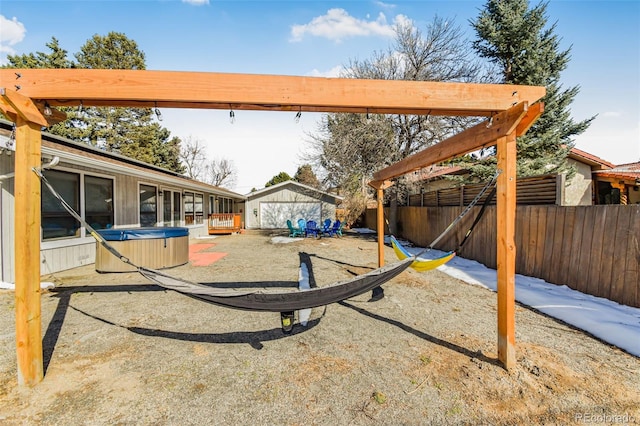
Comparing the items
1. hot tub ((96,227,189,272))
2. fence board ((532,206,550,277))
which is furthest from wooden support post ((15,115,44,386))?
fence board ((532,206,550,277))

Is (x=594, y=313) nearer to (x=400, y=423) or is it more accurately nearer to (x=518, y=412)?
(x=518, y=412)

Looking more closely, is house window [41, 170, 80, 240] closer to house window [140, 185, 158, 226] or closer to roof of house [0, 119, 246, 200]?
roof of house [0, 119, 246, 200]

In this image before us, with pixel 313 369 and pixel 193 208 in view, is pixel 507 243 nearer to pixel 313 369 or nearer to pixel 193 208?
pixel 313 369

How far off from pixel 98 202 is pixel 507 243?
773 centimetres

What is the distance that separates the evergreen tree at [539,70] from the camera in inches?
342

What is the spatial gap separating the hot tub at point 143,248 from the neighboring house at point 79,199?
70cm

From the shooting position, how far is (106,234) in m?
5.47

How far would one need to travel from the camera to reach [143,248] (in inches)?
223

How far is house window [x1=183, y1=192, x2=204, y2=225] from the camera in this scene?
37.3 ft

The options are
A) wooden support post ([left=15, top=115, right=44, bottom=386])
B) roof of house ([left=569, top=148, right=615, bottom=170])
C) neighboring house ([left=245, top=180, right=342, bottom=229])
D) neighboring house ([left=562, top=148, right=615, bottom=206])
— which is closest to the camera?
wooden support post ([left=15, top=115, right=44, bottom=386])

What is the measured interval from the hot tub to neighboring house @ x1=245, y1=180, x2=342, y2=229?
39.4ft

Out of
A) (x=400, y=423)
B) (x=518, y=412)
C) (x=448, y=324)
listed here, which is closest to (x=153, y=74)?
(x=400, y=423)

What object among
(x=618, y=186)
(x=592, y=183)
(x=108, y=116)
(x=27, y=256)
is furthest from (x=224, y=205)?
(x=618, y=186)

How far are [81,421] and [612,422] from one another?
308 cm
